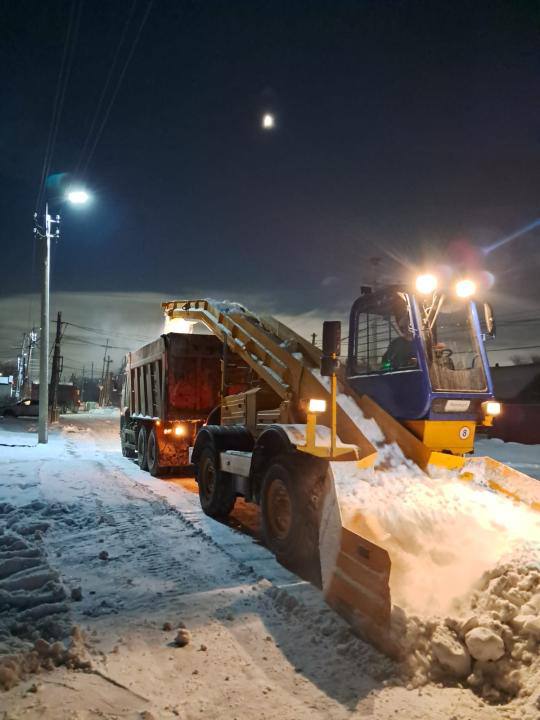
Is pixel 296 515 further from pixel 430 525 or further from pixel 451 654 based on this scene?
pixel 451 654

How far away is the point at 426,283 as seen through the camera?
5688 mm

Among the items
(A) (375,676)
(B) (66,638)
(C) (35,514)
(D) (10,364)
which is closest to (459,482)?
(A) (375,676)

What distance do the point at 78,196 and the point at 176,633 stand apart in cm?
1741

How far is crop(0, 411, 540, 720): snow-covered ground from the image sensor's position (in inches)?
127

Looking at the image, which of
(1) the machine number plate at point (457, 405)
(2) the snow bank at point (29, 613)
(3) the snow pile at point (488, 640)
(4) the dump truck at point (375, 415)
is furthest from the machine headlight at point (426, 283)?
(2) the snow bank at point (29, 613)

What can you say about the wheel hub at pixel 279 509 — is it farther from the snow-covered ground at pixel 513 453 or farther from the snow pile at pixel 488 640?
the snow-covered ground at pixel 513 453

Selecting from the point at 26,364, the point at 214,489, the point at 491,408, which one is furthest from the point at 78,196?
the point at 26,364

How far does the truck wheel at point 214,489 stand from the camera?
26.1ft

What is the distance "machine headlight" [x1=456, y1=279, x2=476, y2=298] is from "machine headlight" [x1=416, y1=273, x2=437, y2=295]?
312mm

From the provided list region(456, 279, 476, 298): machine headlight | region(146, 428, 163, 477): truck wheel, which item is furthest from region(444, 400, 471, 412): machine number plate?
region(146, 428, 163, 477): truck wheel

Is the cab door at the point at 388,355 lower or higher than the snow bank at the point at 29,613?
higher

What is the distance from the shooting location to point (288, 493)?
5832mm

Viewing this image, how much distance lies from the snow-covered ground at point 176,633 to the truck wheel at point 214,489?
551mm

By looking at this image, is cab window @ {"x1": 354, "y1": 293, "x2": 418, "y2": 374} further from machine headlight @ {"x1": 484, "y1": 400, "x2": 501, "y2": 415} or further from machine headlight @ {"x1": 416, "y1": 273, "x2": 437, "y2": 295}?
machine headlight @ {"x1": 484, "y1": 400, "x2": 501, "y2": 415}
